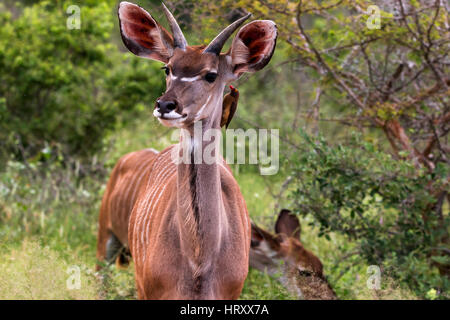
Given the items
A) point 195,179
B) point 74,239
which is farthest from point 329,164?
point 74,239

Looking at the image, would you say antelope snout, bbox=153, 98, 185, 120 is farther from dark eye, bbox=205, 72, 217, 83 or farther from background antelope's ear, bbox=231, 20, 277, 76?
background antelope's ear, bbox=231, 20, 277, 76

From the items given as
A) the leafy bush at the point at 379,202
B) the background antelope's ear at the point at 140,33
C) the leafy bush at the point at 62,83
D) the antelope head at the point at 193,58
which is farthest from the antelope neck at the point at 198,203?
the leafy bush at the point at 62,83

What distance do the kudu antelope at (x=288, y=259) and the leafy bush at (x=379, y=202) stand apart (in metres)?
0.35

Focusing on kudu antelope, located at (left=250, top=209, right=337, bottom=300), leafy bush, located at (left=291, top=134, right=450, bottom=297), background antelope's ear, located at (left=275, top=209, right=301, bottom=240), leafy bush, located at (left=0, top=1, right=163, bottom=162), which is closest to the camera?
leafy bush, located at (left=291, top=134, right=450, bottom=297)

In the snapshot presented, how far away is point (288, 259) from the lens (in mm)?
5770

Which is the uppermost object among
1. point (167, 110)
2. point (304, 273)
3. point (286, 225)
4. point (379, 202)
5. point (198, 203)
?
point (167, 110)

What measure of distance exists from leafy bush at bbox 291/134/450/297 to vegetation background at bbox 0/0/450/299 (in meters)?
0.01

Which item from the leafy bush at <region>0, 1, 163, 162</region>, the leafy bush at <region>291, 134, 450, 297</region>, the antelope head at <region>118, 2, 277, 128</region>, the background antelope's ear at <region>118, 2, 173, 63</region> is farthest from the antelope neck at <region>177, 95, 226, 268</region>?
the leafy bush at <region>0, 1, 163, 162</region>

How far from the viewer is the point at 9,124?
845 centimetres

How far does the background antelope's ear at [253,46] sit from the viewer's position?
3.56 meters

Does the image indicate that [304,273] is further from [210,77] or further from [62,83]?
[62,83]

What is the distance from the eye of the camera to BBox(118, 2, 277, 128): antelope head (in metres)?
3.29

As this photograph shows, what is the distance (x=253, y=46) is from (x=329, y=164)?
77.7 inches
